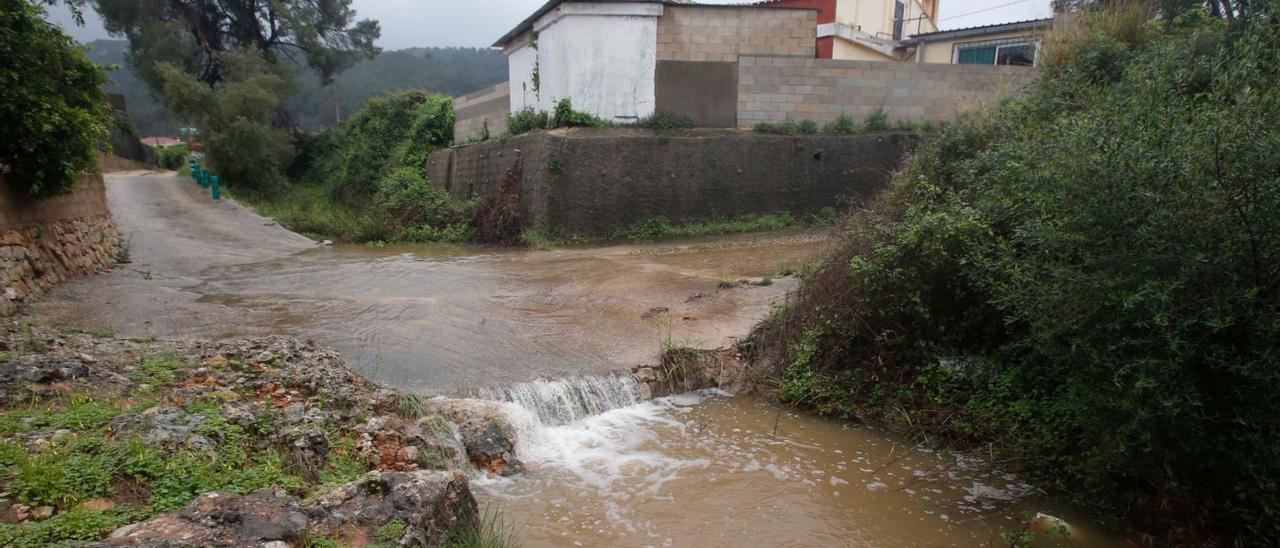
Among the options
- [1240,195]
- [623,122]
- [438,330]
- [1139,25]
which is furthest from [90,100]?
[1139,25]

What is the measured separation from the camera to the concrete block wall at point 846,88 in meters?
15.7

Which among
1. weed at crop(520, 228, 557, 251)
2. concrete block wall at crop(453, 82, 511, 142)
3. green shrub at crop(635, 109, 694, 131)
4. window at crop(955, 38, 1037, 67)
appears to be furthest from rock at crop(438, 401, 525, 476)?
window at crop(955, 38, 1037, 67)

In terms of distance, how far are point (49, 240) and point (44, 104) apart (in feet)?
7.42

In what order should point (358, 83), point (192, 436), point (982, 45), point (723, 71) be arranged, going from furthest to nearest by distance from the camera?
point (358, 83) < point (982, 45) < point (723, 71) < point (192, 436)

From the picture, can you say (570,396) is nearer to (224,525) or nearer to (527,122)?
(224,525)

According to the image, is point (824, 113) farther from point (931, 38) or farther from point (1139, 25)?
point (931, 38)

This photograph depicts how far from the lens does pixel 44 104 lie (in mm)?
7352

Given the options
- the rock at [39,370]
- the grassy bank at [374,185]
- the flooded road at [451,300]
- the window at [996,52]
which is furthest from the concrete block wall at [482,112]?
the rock at [39,370]

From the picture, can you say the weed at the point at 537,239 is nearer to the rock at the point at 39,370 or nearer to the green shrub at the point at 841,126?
the green shrub at the point at 841,126

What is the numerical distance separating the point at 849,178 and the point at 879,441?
10939mm

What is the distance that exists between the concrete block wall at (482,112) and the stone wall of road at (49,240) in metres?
9.73

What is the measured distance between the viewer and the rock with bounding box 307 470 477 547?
3424 mm

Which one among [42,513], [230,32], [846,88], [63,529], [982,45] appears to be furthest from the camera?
[230,32]

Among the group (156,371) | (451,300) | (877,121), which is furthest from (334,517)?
(877,121)
